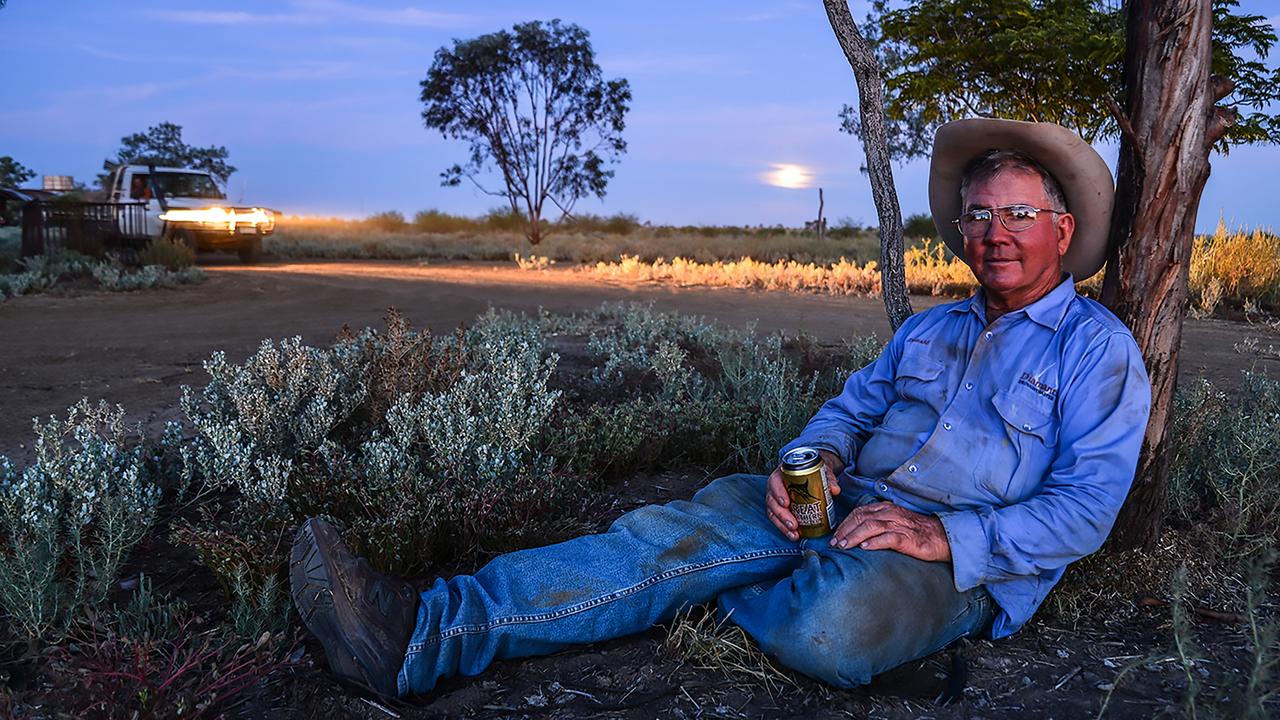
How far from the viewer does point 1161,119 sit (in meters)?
3.01

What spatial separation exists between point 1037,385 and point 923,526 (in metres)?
0.55

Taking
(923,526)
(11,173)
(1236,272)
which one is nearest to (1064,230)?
(923,526)

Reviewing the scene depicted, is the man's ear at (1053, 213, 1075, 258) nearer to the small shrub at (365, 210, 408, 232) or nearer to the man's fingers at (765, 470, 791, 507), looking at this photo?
the man's fingers at (765, 470, 791, 507)

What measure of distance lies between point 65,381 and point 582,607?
16.3 ft

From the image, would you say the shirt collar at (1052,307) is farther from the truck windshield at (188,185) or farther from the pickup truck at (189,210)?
the truck windshield at (188,185)

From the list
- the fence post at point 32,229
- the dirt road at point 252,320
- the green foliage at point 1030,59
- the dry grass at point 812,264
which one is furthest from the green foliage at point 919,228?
the fence post at point 32,229

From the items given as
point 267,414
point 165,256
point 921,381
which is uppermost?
point 165,256

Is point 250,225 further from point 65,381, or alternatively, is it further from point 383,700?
point 383,700

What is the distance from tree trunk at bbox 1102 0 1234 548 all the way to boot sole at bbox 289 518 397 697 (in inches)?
100

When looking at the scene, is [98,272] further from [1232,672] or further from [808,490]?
[1232,672]

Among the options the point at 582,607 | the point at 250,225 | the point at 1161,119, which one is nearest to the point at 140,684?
the point at 582,607

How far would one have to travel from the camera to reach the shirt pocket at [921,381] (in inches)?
116

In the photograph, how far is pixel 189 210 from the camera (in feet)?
62.6

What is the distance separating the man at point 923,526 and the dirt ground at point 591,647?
3.3 inches
